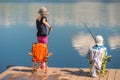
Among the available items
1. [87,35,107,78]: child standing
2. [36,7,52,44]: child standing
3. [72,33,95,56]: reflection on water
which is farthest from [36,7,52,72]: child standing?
[72,33,95,56]: reflection on water

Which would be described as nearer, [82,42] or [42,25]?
[42,25]

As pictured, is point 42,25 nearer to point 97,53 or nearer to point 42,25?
point 42,25

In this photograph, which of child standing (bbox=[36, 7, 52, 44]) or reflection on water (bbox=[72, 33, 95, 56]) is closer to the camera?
child standing (bbox=[36, 7, 52, 44])

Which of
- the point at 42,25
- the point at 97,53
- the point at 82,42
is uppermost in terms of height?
the point at 42,25

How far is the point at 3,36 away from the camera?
2395cm

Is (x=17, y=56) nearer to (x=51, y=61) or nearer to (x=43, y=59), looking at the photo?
(x=51, y=61)

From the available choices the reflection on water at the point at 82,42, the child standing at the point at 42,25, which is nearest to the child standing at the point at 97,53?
the child standing at the point at 42,25

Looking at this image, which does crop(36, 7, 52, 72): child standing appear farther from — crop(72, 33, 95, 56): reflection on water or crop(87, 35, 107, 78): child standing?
crop(72, 33, 95, 56): reflection on water

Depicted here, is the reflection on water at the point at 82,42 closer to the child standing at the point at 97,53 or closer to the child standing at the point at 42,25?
the child standing at the point at 42,25

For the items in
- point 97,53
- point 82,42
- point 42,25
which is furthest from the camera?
point 82,42

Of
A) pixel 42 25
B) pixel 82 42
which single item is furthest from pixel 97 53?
pixel 82 42

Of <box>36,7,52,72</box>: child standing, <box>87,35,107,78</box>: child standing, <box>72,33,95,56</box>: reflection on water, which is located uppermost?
<box>36,7,52,72</box>: child standing

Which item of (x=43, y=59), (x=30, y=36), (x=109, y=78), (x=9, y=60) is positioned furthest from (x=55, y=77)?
(x=30, y=36)

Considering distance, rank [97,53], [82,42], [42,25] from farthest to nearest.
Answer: [82,42]
[42,25]
[97,53]
